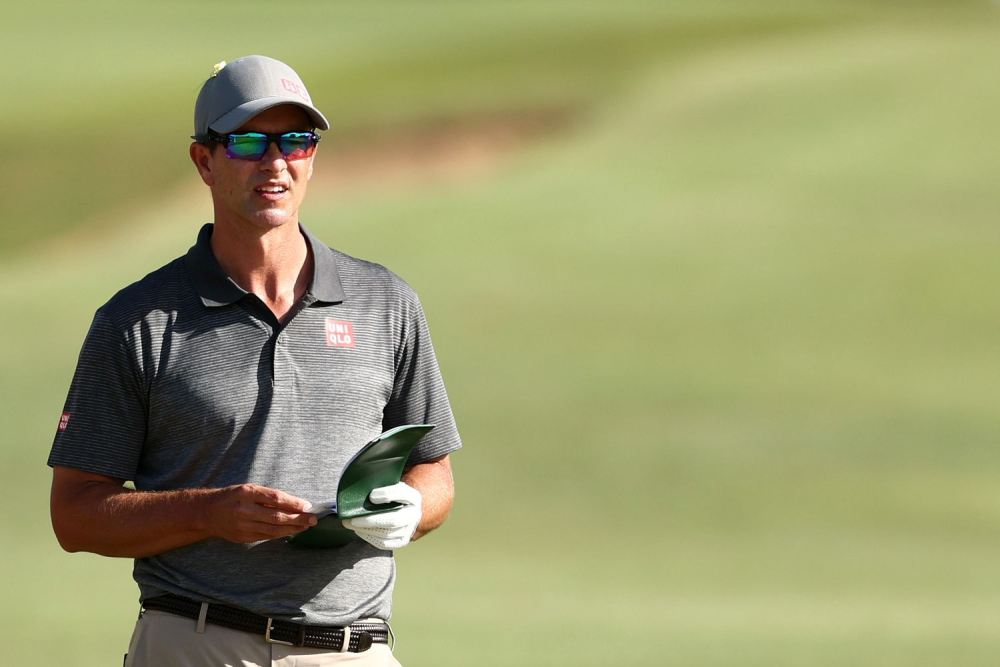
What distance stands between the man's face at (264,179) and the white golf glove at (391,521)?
0.72 meters

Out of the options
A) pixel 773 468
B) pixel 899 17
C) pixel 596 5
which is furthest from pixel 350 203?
pixel 596 5

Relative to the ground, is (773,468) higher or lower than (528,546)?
higher

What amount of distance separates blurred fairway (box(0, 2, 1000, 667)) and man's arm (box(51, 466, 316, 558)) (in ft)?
20.2

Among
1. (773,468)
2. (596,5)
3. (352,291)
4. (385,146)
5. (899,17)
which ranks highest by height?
(596,5)

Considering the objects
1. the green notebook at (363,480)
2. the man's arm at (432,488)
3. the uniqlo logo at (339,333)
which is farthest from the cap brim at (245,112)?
the man's arm at (432,488)

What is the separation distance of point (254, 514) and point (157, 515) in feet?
0.94

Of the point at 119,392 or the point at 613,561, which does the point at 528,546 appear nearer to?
the point at 613,561

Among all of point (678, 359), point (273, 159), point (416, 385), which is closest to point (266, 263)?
point (273, 159)

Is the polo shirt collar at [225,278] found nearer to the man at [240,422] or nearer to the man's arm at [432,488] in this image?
the man at [240,422]

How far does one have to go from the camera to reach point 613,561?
41.7ft

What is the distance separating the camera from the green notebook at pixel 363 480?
11.4 feet

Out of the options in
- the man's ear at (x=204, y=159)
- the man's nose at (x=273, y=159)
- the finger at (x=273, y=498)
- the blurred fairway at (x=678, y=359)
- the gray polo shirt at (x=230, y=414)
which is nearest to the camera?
the finger at (x=273, y=498)

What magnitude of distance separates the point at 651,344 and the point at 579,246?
247cm

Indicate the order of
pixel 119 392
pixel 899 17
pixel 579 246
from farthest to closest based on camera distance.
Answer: pixel 899 17 → pixel 579 246 → pixel 119 392
